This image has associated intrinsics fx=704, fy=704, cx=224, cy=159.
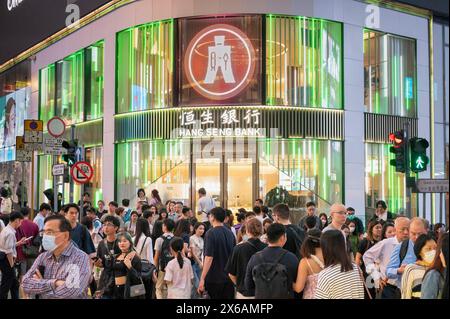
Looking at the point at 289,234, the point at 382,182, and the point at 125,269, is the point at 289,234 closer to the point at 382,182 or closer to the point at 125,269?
the point at 125,269

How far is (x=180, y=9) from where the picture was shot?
24812mm

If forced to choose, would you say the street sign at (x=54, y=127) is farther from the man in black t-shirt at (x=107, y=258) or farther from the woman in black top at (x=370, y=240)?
the woman in black top at (x=370, y=240)

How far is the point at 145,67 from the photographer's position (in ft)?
85.0

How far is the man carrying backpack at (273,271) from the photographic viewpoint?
22.1ft

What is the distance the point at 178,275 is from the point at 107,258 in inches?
47.6

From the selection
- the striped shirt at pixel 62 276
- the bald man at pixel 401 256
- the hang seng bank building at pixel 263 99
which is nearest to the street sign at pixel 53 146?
the hang seng bank building at pixel 263 99

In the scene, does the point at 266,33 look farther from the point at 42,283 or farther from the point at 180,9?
the point at 42,283

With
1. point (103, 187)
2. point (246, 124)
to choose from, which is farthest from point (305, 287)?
point (103, 187)

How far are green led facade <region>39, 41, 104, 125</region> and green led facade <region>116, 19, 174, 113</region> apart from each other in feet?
6.54

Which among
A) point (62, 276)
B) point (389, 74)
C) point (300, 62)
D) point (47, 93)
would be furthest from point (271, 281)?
point (47, 93)

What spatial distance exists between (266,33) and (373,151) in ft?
19.7

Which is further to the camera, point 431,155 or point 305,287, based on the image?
point 431,155

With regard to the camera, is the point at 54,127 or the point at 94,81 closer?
the point at 54,127

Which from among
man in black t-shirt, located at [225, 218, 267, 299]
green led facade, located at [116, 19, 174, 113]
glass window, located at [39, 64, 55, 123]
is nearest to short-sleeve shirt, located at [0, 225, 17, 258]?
man in black t-shirt, located at [225, 218, 267, 299]
